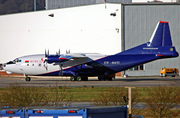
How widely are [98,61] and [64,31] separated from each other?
20.5m

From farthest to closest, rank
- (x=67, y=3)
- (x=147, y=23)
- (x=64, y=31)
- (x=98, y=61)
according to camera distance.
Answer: (x=67, y=3)
(x=64, y=31)
(x=147, y=23)
(x=98, y=61)

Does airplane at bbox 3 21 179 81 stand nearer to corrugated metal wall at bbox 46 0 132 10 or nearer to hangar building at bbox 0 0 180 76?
hangar building at bbox 0 0 180 76

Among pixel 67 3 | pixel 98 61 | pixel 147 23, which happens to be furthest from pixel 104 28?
pixel 98 61

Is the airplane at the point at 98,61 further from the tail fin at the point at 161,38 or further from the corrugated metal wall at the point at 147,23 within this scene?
the corrugated metal wall at the point at 147,23

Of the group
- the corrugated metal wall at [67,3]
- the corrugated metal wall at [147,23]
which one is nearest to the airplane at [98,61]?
the corrugated metal wall at [147,23]

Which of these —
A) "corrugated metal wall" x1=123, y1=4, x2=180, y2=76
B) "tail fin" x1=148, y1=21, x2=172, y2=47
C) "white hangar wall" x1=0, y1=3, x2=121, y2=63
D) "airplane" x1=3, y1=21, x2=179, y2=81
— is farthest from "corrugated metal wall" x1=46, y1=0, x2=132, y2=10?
"airplane" x1=3, y1=21, x2=179, y2=81

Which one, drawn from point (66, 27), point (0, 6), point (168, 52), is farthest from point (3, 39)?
point (0, 6)

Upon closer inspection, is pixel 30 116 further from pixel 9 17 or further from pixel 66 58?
pixel 9 17

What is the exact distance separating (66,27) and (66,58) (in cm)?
2090

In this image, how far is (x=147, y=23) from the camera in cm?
5616

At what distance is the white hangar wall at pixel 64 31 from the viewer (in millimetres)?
55938

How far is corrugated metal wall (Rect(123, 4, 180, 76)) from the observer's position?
183ft

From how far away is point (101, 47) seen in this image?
5656 cm

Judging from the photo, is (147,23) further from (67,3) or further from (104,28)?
(67,3)
